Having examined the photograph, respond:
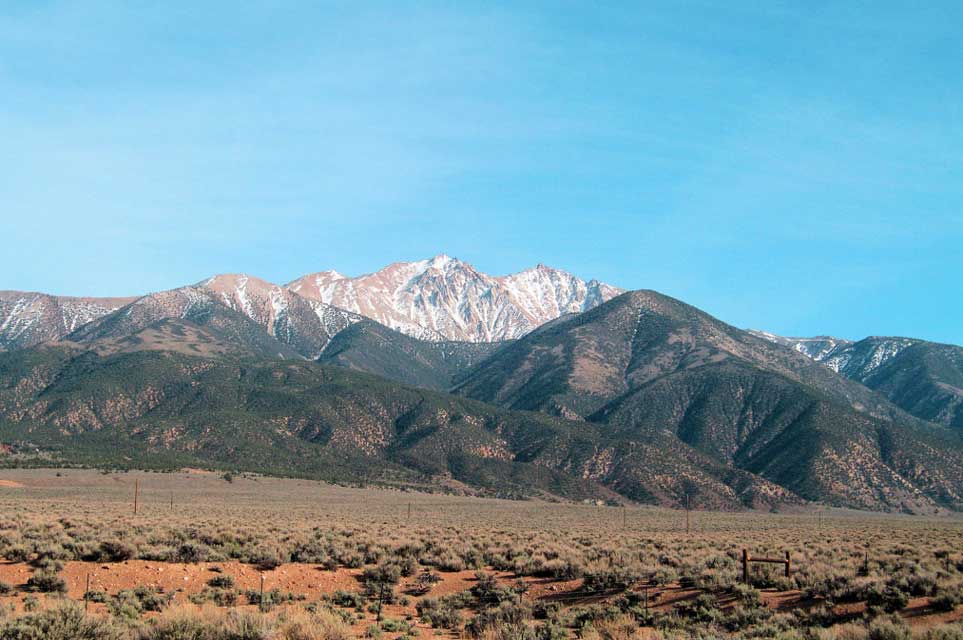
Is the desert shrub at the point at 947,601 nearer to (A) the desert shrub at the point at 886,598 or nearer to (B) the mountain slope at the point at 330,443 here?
(A) the desert shrub at the point at 886,598

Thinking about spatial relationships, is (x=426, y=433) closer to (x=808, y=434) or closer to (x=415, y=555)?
(x=808, y=434)

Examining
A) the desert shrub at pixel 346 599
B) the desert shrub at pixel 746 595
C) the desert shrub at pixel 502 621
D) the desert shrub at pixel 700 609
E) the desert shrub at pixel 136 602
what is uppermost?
the desert shrub at pixel 746 595

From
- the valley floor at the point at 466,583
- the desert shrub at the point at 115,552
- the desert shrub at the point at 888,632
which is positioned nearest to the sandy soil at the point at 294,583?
the valley floor at the point at 466,583

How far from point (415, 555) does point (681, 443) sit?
16045cm

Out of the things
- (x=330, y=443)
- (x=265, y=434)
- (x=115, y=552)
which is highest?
(x=265, y=434)

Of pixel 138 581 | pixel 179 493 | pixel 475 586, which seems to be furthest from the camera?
pixel 179 493

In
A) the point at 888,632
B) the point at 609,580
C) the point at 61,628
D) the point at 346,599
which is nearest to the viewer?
the point at 61,628

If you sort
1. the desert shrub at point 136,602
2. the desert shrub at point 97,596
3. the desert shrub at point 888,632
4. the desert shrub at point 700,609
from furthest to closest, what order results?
1. the desert shrub at point 97,596
2. the desert shrub at point 700,609
3. the desert shrub at point 136,602
4. the desert shrub at point 888,632

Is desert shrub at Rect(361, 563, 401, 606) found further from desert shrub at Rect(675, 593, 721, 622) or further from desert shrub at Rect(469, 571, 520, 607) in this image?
desert shrub at Rect(675, 593, 721, 622)

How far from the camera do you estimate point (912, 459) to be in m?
171

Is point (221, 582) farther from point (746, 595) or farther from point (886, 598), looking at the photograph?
point (886, 598)

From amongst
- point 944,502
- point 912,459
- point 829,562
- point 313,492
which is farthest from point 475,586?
point 912,459

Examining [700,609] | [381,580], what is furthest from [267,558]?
[700,609]

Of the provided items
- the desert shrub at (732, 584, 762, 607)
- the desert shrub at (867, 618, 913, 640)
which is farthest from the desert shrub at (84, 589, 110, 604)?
the desert shrub at (867, 618, 913, 640)
